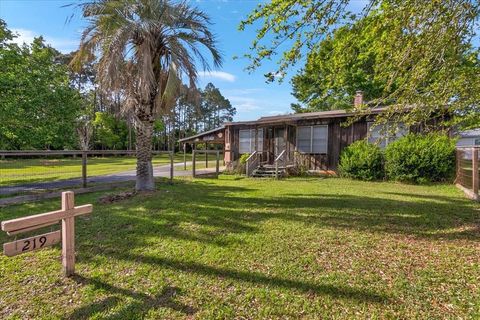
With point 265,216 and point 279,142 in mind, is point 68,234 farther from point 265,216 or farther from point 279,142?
point 279,142

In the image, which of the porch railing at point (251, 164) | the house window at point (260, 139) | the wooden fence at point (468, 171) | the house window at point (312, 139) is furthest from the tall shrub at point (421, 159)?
the house window at point (260, 139)

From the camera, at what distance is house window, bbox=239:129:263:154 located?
16062 millimetres

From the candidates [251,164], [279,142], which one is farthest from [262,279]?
[279,142]

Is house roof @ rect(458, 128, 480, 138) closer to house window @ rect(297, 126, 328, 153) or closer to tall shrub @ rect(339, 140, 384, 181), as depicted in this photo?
tall shrub @ rect(339, 140, 384, 181)

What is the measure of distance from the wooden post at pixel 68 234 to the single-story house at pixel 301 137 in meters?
10.8

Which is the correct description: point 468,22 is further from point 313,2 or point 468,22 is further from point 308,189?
point 308,189

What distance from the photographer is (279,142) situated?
50.8 feet

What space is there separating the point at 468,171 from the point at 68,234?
35.7ft

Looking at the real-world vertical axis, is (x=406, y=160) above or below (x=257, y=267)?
above

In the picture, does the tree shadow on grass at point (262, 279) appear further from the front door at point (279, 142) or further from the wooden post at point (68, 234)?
the front door at point (279, 142)

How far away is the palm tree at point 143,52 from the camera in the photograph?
7.32 m

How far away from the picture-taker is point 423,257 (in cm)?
367

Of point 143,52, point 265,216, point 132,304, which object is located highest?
point 143,52

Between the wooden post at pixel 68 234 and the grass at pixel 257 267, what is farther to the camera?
the wooden post at pixel 68 234
